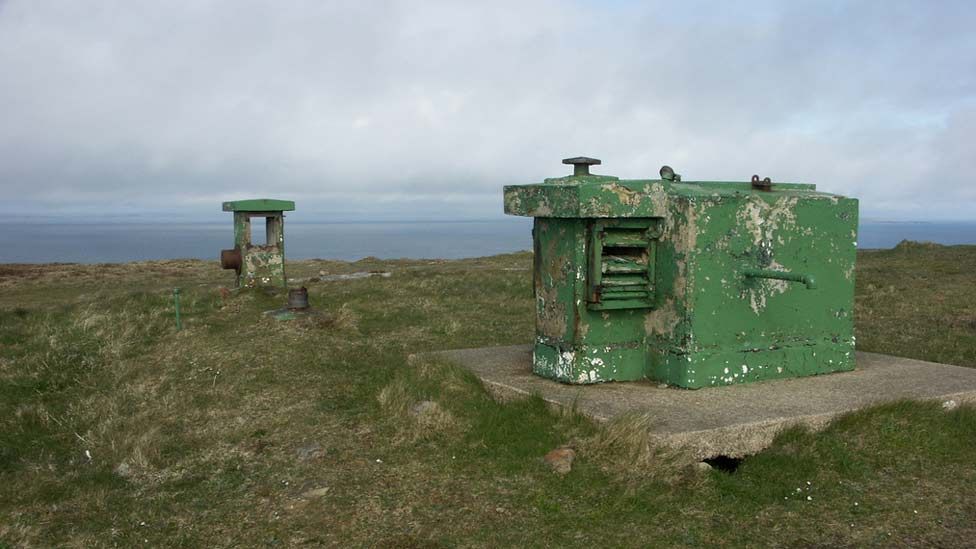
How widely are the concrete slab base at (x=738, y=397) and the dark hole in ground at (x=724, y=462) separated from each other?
4.8 inches

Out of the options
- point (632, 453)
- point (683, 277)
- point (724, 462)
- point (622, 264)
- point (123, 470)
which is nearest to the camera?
point (632, 453)

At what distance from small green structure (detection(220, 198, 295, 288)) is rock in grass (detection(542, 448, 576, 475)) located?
9225mm

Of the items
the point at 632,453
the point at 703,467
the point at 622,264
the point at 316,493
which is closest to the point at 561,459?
the point at 632,453

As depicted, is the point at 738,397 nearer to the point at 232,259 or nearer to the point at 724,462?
the point at 724,462

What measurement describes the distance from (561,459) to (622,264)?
171cm

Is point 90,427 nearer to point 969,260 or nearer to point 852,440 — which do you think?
point 852,440

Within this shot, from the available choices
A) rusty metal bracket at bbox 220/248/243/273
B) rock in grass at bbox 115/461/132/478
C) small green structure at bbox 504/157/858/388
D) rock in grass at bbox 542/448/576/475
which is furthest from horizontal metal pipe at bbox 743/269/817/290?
rusty metal bracket at bbox 220/248/243/273

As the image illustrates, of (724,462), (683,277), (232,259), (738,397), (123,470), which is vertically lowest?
(123,470)

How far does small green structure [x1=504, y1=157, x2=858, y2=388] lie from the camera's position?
19.1 ft

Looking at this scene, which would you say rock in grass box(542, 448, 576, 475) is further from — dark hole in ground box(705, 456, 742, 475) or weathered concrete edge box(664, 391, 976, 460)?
dark hole in ground box(705, 456, 742, 475)

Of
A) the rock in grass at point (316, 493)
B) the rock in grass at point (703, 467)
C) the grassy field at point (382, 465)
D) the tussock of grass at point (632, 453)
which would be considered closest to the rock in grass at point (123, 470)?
the grassy field at point (382, 465)

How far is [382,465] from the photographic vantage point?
5.14 m

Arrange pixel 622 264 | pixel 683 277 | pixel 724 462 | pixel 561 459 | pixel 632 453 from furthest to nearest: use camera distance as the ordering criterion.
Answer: pixel 622 264 < pixel 683 277 < pixel 724 462 < pixel 561 459 < pixel 632 453

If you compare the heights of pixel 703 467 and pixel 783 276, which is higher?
pixel 783 276
